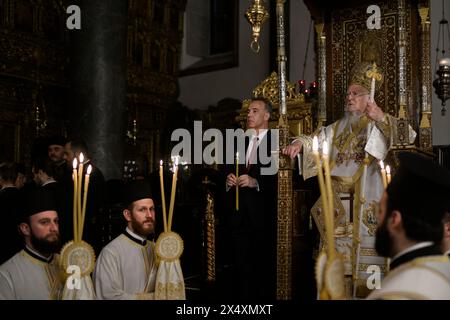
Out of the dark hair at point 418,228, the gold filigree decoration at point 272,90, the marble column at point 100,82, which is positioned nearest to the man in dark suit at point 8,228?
the gold filigree decoration at point 272,90

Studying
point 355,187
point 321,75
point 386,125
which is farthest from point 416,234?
point 321,75

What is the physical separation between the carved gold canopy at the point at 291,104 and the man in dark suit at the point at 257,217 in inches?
37.2

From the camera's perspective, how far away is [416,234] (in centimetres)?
238

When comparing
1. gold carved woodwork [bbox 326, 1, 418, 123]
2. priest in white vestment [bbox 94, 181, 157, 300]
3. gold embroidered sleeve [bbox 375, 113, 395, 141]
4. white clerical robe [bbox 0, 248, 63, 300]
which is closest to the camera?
white clerical robe [bbox 0, 248, 63, 300]

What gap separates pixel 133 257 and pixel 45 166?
1.88 metres

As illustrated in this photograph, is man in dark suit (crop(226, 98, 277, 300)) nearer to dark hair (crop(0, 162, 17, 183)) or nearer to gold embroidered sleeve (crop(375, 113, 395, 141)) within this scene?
gold embroidered sleeve (crop(375, 113, 395, 141))

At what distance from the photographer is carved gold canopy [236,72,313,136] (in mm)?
6812

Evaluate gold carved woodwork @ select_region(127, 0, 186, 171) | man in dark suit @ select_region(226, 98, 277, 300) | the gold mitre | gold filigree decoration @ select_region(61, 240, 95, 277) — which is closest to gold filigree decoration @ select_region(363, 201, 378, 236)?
man in dark suit @ select_region(226, 98, 277, 300)

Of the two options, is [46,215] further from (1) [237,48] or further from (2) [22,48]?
(1) [237,48]

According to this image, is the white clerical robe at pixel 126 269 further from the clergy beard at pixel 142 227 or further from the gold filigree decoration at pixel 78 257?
the gold filigree decoration at pixel 78 257

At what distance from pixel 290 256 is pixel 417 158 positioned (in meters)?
2.96

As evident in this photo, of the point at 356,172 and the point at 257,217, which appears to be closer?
the point at 356,172

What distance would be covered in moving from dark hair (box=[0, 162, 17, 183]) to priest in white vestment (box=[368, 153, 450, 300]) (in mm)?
4510

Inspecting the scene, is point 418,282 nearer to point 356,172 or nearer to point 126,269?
point 126,269
